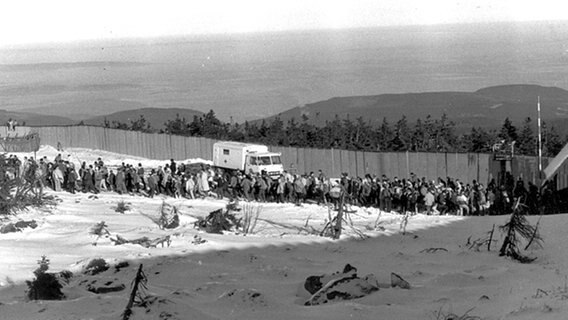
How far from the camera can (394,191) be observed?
23750 millimetres

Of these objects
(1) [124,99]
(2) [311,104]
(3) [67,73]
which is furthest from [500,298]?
(3) [67,73]

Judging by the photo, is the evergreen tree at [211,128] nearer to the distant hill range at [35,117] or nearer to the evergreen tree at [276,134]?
the evergreen tree at [276,134]

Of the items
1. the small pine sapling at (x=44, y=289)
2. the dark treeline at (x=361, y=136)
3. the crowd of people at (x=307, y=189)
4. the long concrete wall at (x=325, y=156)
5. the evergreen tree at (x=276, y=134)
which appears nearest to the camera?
the small pine sapling at (x=44, y=289)

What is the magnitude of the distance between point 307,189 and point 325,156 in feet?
45.8

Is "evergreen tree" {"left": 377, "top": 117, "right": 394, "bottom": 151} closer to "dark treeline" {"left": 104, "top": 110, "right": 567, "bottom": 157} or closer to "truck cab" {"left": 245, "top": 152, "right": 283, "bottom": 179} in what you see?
"dark treeline" {"left": 104, "top": 110, "right": 567, "bottom": 157}

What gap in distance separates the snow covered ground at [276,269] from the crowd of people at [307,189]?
15.3 ft

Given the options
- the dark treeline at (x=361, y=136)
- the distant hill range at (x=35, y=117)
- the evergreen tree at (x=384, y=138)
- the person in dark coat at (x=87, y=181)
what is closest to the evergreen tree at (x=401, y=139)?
the dark treeline at (x=361, y=136)

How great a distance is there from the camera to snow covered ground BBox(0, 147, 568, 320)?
8.53 m

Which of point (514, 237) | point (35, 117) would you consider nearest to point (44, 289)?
point (514, 237)

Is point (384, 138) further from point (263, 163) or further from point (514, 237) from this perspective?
point (514, 237)

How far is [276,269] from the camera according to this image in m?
11.1

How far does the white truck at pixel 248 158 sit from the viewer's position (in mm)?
33781

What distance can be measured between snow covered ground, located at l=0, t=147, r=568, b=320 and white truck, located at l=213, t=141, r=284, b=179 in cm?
1545

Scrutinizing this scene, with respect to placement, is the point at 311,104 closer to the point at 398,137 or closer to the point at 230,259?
the point at 398,137
